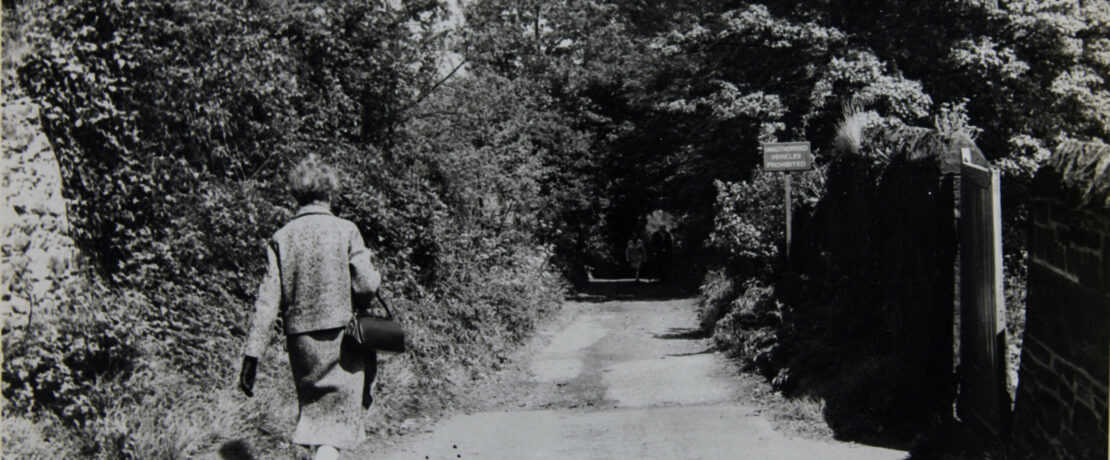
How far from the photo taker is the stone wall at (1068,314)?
13.5 ft

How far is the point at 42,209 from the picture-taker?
564 centimetres

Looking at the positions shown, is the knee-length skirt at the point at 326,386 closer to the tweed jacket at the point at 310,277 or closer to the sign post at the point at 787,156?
the tweed jacket at the point at 310,277

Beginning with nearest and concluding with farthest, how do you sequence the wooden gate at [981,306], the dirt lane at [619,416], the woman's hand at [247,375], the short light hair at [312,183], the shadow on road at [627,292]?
the woman's hand at [247,375]
the short light hair at [312,183]
the wooden gate at [981,306]
the dirt lane at [619,416]
the shadow on road at [627,292]

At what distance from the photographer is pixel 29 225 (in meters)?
5.41

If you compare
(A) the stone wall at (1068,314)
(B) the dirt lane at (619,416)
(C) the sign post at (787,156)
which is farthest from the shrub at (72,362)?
(C) the sign post at (787,156)

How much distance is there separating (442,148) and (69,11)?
5.68 meters

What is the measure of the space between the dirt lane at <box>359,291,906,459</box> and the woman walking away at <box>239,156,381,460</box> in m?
1.47

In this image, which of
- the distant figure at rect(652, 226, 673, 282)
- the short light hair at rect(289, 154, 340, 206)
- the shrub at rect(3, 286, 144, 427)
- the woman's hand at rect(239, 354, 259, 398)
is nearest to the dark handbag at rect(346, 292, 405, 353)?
the woman's hand at rect(239, 354, 259, 398)

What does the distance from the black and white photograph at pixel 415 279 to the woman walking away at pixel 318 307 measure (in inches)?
0.5

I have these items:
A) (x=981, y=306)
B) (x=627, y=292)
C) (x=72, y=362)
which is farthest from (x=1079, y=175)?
(x=627, y=292)

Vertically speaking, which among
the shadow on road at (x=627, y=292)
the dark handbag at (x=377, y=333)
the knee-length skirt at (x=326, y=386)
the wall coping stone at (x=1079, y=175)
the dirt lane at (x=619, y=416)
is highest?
the wall coping stone at (x=1079, y=175)

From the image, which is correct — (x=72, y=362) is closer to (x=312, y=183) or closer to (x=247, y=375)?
(x=247, y=375)

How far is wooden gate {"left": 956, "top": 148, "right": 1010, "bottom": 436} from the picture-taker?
223 inches

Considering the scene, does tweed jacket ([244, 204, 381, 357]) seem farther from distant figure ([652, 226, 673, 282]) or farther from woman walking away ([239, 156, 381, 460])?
distant figure ([652, 226, 673, 282])
